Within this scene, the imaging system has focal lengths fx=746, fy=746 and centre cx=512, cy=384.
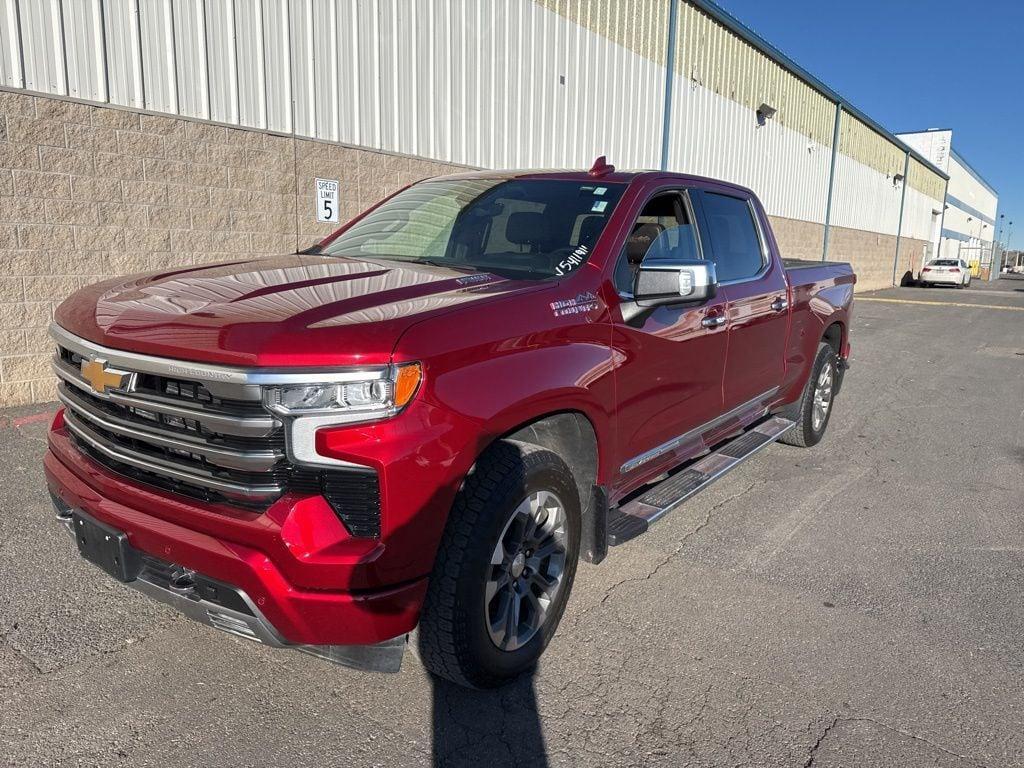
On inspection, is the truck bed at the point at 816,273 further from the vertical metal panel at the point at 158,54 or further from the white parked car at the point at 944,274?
the white parked car at the point at 944,274

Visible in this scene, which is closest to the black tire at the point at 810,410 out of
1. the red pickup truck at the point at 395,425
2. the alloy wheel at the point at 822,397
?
the alloy wheel at the point at 822,397

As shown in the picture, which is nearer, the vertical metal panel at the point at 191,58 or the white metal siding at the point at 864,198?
the vertical metal panel at the point at 191,58

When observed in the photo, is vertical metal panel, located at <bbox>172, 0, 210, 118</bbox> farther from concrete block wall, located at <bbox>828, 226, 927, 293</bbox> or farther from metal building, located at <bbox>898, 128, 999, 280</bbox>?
metal building, located at <bbox>898, 128, 999, 280</bbox>

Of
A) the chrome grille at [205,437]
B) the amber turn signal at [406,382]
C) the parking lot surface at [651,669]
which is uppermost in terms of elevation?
the amber turn signal at [406,382]

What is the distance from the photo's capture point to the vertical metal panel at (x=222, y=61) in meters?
7.09

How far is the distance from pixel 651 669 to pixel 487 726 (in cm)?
73

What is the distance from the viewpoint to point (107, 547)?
8.20 feet

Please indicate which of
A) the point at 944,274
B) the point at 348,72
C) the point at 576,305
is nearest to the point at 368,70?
the point at 348,72

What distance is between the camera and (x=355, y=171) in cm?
877

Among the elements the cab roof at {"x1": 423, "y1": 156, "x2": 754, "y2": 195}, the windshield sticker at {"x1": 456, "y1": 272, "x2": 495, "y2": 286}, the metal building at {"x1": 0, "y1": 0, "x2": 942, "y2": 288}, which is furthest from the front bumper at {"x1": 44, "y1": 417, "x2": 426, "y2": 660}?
the metal building at {"x1": 0, "y1": 0, "x2": 942, "y2": 288}

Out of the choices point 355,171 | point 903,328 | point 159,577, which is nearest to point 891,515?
point 159,577

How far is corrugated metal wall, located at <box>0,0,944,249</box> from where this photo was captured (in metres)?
6.37

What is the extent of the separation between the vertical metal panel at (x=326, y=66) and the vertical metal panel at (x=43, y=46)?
8.66 ft

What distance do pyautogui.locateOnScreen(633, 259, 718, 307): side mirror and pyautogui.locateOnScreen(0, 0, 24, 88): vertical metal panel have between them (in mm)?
5486
